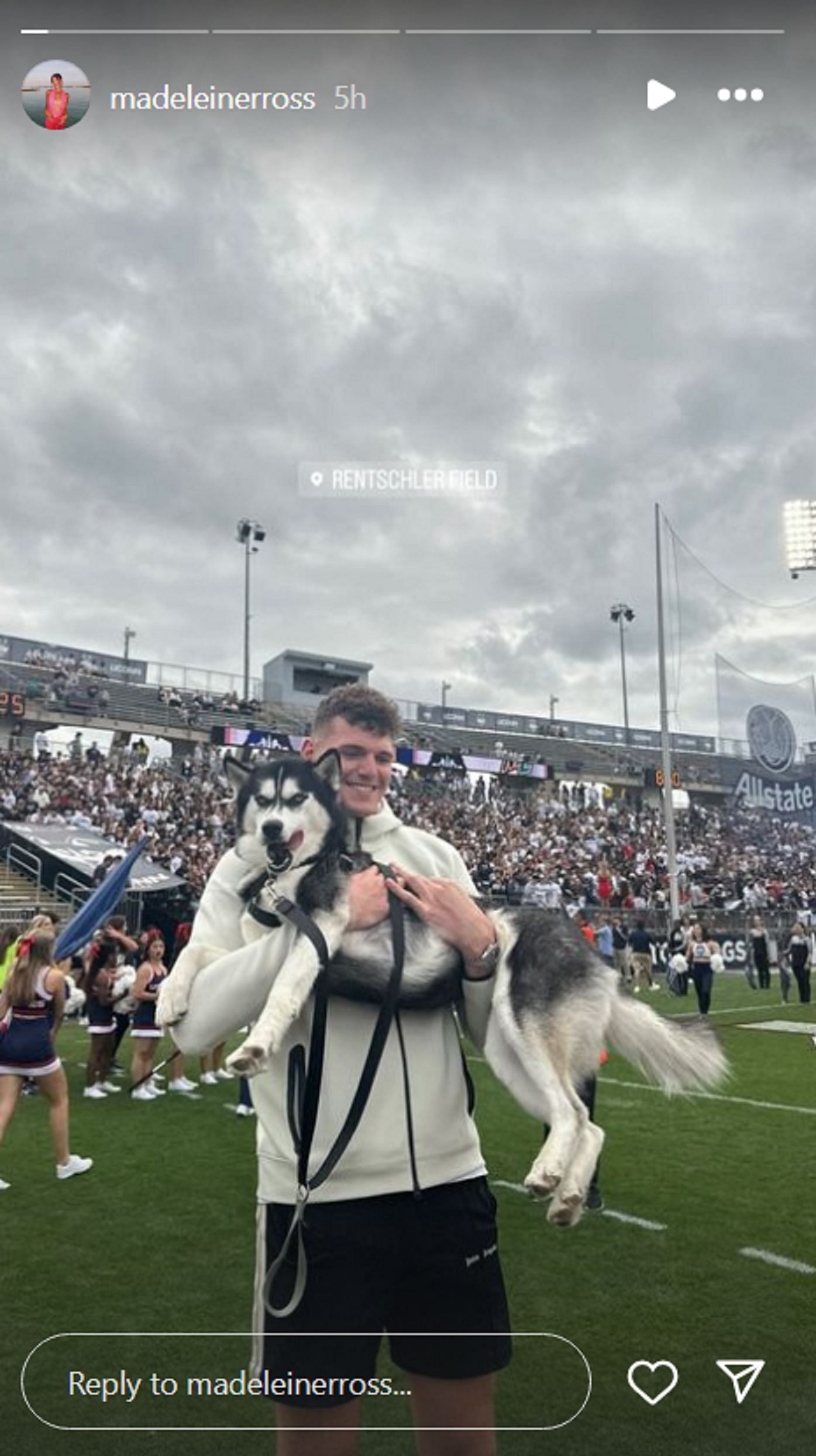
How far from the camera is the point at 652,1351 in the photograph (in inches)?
118

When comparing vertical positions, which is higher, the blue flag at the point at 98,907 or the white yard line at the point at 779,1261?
the blue flag at the point at 98,907

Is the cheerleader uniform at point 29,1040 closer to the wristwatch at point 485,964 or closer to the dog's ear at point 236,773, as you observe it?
the dog's ear at point 236,773

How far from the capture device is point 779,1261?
4.59 meters

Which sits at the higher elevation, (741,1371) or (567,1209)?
(567,1209)

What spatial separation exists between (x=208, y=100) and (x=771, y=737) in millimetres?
4308

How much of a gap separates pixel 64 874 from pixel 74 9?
5.34m

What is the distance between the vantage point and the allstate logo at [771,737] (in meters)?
4.76

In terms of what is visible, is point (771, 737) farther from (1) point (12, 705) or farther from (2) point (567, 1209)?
(1) point (12, 705)

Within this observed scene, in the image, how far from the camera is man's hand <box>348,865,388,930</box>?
2086 millimetres

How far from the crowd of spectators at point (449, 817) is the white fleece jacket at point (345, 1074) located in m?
0.43

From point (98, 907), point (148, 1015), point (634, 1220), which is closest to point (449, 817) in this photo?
point (634, 1220)

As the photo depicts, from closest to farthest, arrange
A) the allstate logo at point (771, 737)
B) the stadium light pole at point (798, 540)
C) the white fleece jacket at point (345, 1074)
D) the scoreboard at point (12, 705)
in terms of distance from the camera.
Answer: the white fleece jacket at point (345, 1074), the stadium light pole at point (798, 540), the scoreboard at point (12, 705), the allstate logo at point (771, 737)

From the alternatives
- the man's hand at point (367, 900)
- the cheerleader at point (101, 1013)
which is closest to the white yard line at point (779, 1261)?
the man's hand at point (367, 900)

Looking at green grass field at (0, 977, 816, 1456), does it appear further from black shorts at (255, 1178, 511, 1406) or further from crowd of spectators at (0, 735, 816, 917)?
crowd of spectators at (0, 735, 816, 917)
